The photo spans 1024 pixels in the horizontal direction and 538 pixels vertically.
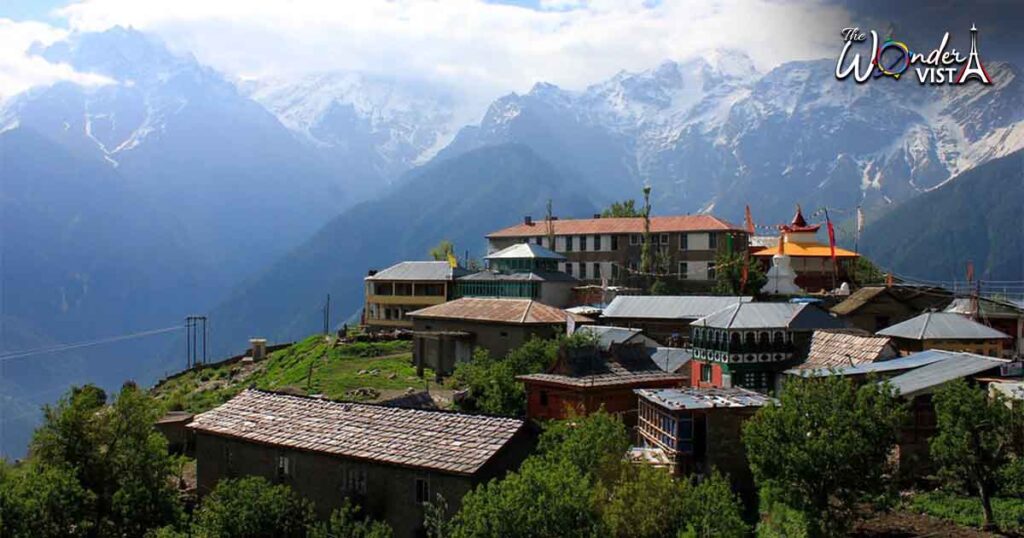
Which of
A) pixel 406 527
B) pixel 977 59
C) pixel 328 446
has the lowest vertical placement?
pixel 406 527

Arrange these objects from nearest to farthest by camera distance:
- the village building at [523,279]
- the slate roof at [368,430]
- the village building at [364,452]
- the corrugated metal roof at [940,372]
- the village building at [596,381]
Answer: the village building at [364,452]
the slate roof at [368,430]
the corrugated metal roof at [940,372]
the village building at [596,381]
the village building at [523,279]

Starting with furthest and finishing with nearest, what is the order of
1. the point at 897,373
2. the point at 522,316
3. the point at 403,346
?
1. the point at 403,346
2. the point at 522,316
3. the point at 897,373

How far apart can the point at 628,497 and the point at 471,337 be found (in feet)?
117

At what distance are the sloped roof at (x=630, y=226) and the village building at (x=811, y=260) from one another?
5075mm

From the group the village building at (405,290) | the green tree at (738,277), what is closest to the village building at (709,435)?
the green tree at (738,277)

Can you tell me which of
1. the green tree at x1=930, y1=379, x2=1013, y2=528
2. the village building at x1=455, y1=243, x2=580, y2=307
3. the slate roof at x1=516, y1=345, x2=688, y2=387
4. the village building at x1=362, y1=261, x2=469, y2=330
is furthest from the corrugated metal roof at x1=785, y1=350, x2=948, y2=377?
the village building at x1=362, y1=261, x2=469, y2=330

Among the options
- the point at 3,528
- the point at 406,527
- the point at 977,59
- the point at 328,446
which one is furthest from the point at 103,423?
the point at 977,59

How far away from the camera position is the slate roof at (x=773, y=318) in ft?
147

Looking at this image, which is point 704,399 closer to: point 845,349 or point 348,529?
point 845,349

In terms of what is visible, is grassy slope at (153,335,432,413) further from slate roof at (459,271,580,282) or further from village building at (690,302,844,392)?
village building at (690,302,844,392)

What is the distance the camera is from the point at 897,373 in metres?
36.1

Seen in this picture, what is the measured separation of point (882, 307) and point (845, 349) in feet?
47.1

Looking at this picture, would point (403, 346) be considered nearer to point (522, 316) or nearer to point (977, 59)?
point (522, 316)

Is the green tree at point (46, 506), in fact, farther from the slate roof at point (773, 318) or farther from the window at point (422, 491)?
the slate roof at point (773, 318)
